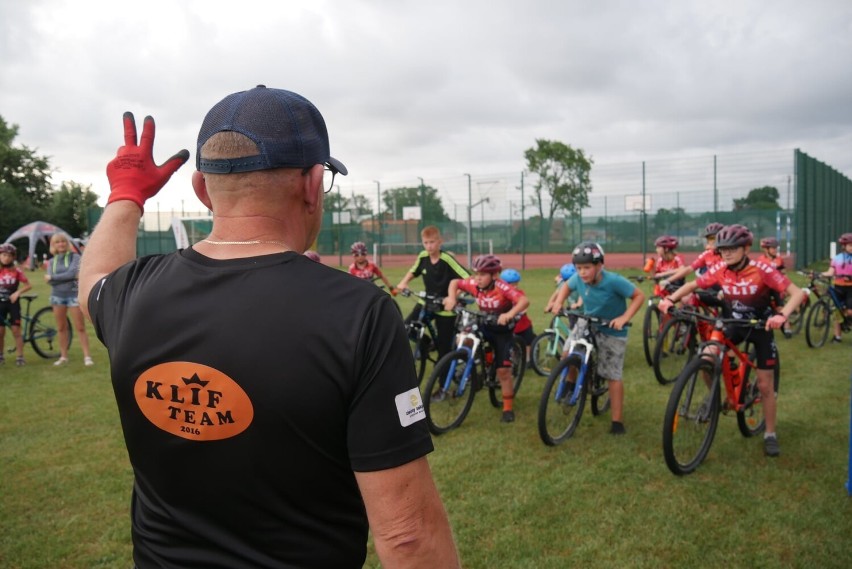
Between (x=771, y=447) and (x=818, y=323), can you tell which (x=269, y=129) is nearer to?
(x=771, y=447)

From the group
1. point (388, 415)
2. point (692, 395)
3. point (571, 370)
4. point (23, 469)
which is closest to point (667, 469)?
point (692, 395)

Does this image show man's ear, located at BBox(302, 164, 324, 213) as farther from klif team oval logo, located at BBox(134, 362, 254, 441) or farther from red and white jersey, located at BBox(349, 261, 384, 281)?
red and white jersey, located at BBox(349, 261, 384, 281)

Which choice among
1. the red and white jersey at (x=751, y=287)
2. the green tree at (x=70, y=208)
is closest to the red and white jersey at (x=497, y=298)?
the red and white jersey at (x=751, y=287)

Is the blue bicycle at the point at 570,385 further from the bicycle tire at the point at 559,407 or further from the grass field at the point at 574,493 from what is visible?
the grass field at the point at 574,493

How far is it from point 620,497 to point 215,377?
4.34 m

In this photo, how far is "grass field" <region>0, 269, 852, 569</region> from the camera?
161 inches

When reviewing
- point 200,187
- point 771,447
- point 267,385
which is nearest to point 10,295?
point 200,187

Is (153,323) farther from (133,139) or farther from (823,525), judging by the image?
(823,525)

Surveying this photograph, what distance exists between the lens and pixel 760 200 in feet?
90.0

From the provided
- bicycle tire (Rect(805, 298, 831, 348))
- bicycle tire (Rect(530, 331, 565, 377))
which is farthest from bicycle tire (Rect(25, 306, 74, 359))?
bicycle tire (Rect(805, 298, 831, 348))

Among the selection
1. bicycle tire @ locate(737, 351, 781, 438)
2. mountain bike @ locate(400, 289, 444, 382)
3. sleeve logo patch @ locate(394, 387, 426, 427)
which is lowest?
bicycle tire @ locate(737, 351, 781, 438)

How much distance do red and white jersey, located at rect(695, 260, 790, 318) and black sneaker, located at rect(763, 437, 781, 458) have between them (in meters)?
1.12

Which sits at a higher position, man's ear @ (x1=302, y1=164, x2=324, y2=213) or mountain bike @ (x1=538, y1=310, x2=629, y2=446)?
man's ear @ (x1=302, y1=164, x2=324, y2=213)

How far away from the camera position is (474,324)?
6945 mm
